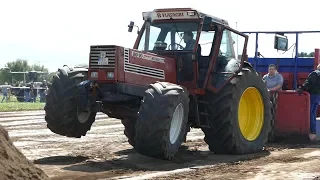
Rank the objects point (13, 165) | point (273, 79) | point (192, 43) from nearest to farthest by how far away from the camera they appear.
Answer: point (13, 165), point (192, 43), point (273, 79)

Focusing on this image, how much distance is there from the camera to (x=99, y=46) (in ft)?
28.6

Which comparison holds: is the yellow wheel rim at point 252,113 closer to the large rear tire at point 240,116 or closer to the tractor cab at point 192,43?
the large rear tire at point 240,116

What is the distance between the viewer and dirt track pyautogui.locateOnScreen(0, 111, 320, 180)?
24.4 ft

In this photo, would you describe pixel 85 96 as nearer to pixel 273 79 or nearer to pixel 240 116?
pixel 240 116

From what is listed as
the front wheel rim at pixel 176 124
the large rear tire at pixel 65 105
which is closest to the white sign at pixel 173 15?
the large rear tire at pixel 65 105

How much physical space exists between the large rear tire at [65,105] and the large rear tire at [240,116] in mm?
2075

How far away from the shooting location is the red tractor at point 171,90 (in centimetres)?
815

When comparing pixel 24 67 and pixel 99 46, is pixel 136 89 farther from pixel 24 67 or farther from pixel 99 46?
pixel 24 67

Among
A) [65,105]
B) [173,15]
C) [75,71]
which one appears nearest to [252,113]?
[173,15]

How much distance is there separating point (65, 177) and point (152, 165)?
1.59 metres

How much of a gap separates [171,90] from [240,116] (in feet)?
8.04

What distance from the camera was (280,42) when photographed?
1310cm

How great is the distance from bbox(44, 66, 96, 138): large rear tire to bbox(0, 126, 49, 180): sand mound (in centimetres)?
281

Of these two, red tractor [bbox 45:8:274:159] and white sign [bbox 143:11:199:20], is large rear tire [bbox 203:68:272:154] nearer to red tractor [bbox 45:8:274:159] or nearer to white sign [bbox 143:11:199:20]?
red tractor [bbox 45:8:274:159]
